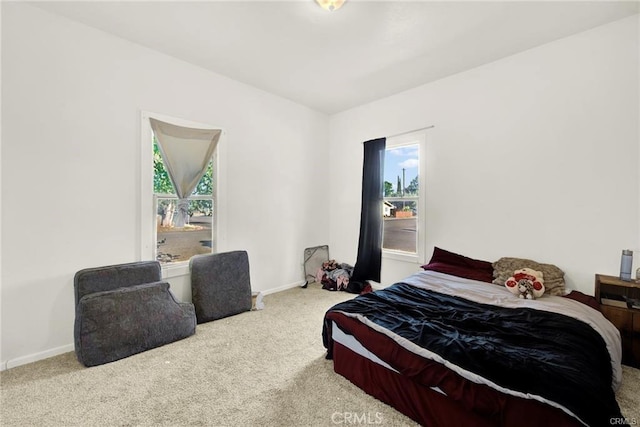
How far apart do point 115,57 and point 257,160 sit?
1699 millimetres

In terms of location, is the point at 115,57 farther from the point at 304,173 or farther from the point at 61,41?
the point at 304,173

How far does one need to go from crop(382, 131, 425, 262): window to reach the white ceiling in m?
0.88

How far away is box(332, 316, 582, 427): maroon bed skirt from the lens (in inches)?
46.6

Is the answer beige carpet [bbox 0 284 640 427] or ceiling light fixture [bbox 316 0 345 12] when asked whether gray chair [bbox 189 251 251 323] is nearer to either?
beige carpet [bbox 0 284 640 427]

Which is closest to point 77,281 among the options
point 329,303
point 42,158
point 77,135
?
point 42,158

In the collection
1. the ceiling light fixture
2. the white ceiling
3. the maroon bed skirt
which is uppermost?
the white ceiling

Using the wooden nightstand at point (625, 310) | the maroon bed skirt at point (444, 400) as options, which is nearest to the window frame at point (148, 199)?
the maroon bed skirt at point (444, 400)

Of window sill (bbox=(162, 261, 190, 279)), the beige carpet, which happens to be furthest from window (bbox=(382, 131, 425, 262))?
window sill (bbox=(162, 261, 190, 279))

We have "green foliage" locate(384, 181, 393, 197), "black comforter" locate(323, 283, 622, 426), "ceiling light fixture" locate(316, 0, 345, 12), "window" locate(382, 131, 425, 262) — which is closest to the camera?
"black comforter" locate(323, 283, 622, 426)

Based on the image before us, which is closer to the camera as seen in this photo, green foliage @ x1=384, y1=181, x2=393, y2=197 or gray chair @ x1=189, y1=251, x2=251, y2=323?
gray chair @ x1=189, y1=251, x2=251, y2=323

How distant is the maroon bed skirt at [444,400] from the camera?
3.89 feet

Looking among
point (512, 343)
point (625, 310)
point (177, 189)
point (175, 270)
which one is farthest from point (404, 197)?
point (175, 270)

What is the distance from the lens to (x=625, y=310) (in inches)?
80.5

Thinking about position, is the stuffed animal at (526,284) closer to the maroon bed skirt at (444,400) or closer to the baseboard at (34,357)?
the maroon bed skirt at (444,400)
